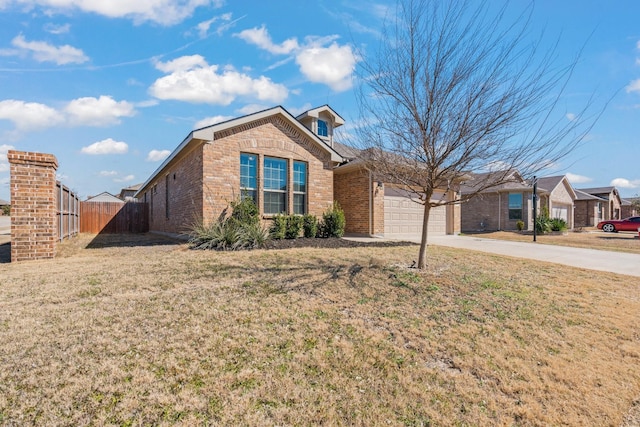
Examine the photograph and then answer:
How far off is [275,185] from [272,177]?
318 millimetres

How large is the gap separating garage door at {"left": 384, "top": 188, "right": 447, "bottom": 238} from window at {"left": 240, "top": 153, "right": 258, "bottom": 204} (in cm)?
588

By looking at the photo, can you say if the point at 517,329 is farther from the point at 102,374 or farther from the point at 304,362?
the point at 102,374

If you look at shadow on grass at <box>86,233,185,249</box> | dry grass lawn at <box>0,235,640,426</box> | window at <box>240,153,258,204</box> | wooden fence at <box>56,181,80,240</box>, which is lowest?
dry grass lawn at <box>0,235,640,426</box>

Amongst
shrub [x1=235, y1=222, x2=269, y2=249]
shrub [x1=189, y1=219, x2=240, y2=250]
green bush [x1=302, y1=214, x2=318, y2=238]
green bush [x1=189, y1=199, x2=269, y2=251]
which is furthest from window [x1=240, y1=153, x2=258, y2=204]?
shrub [x1=189, y1=219, x2=240, y2=250]

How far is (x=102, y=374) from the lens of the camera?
103 inches

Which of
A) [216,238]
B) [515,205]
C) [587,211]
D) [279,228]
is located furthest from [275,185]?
[587,211]

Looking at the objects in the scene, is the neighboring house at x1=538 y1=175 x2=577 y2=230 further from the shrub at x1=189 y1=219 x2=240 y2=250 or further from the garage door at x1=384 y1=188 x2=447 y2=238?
the shrub at x1=189 y1=219 x2=240 y2=250

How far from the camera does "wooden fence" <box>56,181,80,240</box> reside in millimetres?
10754

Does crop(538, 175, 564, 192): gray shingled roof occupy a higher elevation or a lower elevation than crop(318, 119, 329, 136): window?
lower

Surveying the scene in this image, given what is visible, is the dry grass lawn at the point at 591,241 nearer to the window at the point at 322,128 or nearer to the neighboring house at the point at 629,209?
the window at the point at 322,128

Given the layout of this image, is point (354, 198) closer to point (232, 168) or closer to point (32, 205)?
point (232, 168)

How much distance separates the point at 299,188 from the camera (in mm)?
12414

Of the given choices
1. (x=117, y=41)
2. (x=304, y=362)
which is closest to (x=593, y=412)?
(x=304, y=362)

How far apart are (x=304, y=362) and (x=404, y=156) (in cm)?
468
